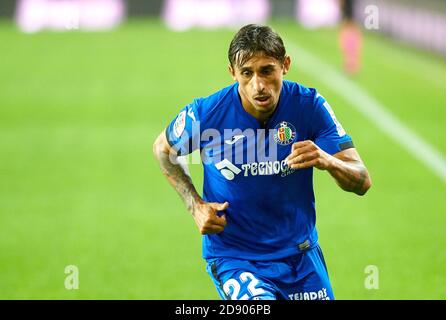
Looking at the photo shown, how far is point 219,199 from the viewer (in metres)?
6.64

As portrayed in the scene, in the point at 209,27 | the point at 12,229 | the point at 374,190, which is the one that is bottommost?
the point at 12,229

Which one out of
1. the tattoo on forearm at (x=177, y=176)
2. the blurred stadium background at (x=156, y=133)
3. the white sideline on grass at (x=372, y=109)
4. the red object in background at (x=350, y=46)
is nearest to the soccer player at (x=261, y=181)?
the tattoo on forearm at (x=177, y=176)

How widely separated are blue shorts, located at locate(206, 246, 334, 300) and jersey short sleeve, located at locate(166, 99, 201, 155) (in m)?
0.80

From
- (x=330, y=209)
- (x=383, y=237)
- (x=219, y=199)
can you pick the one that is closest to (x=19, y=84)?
(x=330, y=209)

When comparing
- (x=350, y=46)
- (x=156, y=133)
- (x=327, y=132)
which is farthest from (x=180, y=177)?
(x=350, y=46)

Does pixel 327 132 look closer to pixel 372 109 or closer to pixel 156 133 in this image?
pixel 156 133

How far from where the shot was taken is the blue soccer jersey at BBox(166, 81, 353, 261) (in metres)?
6.46

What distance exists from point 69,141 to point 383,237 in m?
7.12

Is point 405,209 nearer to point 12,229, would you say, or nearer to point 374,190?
point 374,190

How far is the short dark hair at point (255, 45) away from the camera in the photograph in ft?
20.4

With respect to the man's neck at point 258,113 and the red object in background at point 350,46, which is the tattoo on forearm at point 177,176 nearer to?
the man's neck at point 258,113

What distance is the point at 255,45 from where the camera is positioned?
620cm

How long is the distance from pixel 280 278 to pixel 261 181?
0.64 m

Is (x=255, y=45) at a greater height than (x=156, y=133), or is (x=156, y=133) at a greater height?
(x=156, y=133)
